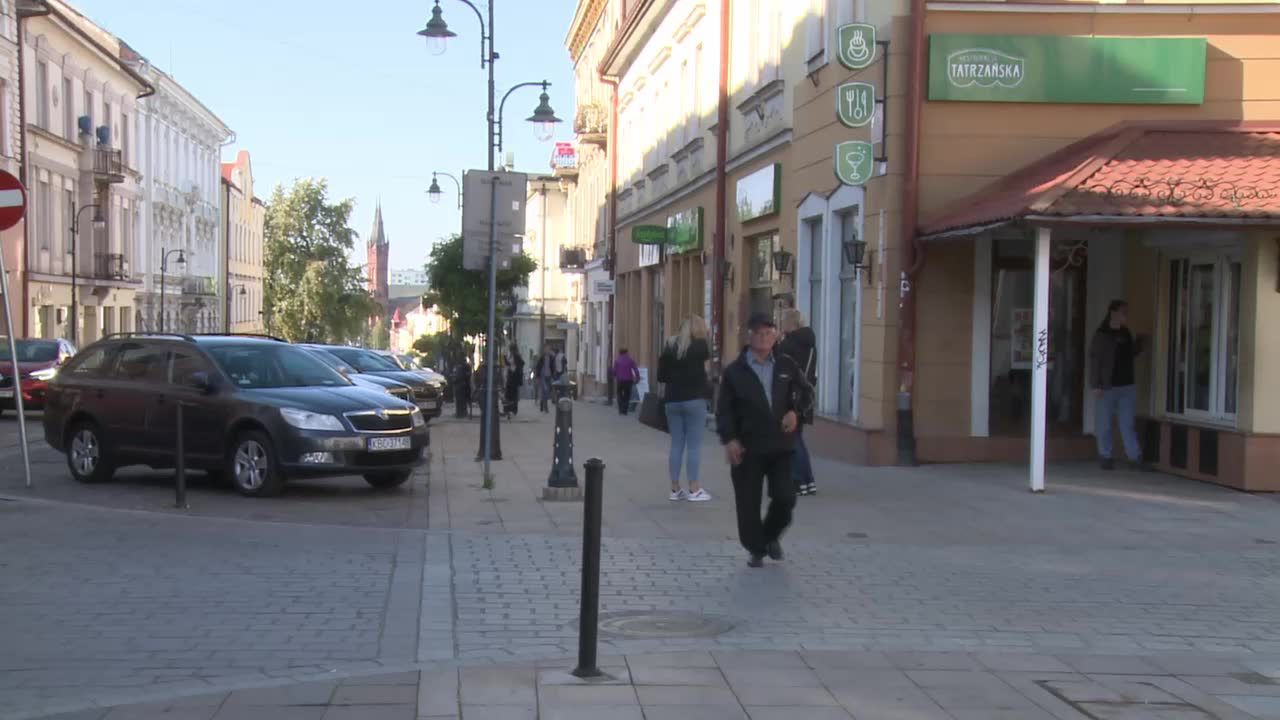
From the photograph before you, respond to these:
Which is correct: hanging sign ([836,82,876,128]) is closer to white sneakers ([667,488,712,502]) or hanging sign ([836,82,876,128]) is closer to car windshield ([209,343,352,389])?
white sneakers ([667,488,712,502])

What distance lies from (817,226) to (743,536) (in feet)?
34.9

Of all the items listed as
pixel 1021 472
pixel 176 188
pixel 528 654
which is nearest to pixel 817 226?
pixel 1021 472

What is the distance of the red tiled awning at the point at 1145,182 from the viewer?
1227 cm

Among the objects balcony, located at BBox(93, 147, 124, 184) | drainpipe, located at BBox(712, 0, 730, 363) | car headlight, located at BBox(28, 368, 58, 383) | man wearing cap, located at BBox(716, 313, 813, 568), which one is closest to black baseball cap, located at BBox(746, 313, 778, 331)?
man wearing cap, located at BBox(716, 313, 813, 568)

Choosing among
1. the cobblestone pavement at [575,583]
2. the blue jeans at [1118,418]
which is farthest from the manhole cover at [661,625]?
the blue jeans at [1118,418]

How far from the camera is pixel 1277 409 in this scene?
12984 mm

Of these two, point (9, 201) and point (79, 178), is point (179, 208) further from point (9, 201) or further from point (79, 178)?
point (9, 201)

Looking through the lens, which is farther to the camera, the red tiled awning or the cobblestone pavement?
the red tiled awning

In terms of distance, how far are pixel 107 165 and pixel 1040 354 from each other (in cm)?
4568

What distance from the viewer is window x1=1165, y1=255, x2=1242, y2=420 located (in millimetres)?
13578

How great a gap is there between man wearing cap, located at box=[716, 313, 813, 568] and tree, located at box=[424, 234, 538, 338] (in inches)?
860

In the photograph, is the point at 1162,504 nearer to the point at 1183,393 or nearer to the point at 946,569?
the point at 1183,393

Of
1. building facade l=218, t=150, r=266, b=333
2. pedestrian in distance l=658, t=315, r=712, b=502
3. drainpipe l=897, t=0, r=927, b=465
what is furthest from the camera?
building facade l=218, t=150, r=266, b=333

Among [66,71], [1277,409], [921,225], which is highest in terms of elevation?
[66,71]
